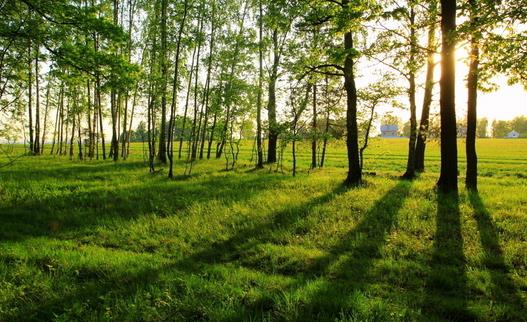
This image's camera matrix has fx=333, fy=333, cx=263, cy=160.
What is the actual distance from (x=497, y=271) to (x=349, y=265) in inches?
100

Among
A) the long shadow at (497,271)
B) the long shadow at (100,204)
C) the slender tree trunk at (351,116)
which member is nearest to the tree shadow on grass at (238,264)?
the long shadow at (497,271)

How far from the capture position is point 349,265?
6.16m

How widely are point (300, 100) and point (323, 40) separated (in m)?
4.76

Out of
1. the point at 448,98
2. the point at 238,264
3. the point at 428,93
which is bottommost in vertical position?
the point at 238,264

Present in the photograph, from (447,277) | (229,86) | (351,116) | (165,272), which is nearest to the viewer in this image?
(447,277)

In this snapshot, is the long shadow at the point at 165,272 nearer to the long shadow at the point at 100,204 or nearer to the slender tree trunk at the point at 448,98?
the long shadow at the point at 100,204

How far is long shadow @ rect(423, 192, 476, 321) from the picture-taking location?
15.0ft

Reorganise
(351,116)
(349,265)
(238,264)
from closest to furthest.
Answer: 1. (349,265)
2. (238,264)
3. (351,116)

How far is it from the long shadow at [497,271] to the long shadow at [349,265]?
183cm

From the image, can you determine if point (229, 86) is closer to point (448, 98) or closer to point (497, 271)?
point (448, 98)

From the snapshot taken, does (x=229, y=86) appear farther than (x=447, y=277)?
Yes


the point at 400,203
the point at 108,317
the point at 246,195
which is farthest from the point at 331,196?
the point at 108,317

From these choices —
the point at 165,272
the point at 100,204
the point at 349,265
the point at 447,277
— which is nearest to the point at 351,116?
the point at 349,265

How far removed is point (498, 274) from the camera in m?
5.67
